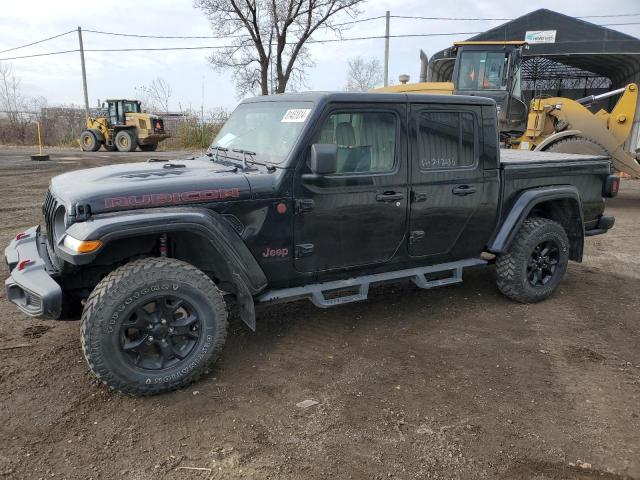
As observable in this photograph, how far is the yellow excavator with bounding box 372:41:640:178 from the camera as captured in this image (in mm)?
11305

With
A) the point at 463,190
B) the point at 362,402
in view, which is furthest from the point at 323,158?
the point at 362,402

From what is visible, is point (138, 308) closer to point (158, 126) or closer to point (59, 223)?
point (59, 223)

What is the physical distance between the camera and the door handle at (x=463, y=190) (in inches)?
169

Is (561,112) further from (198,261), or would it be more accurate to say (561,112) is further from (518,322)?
(198,261)

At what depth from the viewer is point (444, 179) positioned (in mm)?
4238

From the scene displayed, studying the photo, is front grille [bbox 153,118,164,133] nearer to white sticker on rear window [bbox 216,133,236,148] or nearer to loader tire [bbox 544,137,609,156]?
loader tire [bbox 544,137,609,156]

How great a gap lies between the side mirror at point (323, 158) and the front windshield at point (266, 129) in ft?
0.84

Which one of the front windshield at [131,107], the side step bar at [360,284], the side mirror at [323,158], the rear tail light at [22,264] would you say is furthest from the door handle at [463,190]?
the front windshield at [131,107]

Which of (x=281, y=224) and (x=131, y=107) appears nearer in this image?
(x=281, y=224)

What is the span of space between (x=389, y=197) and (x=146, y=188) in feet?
5.87

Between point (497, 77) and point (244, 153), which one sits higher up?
point (497, 77)

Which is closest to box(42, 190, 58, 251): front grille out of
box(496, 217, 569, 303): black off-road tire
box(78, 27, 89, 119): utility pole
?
box(496, 217, 569, 303): black off-road tire

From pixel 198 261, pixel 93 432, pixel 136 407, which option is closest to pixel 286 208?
pixel 198 261

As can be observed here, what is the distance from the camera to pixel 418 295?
5152 mm
